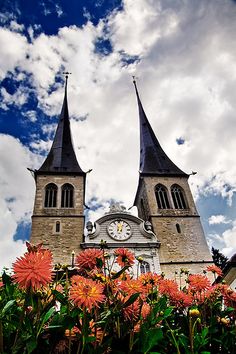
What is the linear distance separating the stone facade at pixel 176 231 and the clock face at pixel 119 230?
1.94m

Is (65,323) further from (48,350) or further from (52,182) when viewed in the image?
(52,182)

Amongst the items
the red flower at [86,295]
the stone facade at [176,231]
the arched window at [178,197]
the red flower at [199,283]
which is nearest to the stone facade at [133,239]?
the stone facade at [176,231]

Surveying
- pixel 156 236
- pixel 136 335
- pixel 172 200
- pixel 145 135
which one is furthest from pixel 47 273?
pixel 145 135

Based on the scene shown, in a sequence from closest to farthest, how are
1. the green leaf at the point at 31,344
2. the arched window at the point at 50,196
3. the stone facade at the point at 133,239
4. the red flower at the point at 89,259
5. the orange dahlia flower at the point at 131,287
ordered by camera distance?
the green leaf at the point at 31,344
the orange dahlia flower at the point at 131,287
the red flower at the point at 89,259
the stone facade at the point at 133,239
the arched window at the point at 50,196

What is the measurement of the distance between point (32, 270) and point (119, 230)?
16717 millimetres

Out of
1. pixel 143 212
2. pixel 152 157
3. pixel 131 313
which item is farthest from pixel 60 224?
pixel 131 313

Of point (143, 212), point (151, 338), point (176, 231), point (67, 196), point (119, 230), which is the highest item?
point (67, 196)

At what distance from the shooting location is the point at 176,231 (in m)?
18.0

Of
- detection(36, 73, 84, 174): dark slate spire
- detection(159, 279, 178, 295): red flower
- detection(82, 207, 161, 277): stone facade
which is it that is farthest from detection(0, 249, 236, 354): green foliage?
detection(36, 73, 84, 174): dark slate spire

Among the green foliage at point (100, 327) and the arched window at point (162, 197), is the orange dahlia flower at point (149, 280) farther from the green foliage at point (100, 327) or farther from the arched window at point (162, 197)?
the arched window at point (162, 197)

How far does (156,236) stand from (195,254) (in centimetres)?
272

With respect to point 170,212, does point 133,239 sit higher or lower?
lower

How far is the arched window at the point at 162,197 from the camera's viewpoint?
19780 mm

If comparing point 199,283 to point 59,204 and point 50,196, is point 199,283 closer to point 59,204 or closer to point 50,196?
point 59,204
